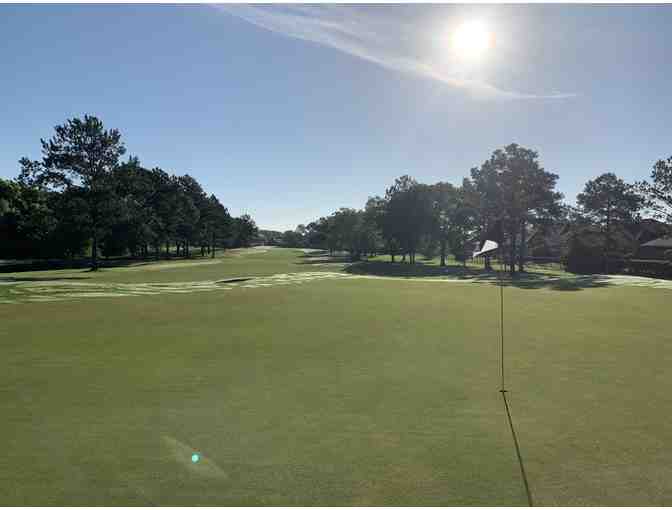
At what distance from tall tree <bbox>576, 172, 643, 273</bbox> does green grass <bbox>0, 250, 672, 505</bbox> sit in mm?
57039

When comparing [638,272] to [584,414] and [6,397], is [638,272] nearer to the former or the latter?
[584,414]

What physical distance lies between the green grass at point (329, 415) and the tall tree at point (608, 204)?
5704 cm

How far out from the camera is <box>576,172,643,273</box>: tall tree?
6462 centimetres

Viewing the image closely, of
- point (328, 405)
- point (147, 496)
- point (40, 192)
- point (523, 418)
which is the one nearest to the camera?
point (147, 496)

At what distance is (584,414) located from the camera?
28.2 feet

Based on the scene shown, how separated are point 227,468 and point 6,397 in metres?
6.76

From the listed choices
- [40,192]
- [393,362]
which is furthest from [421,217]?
[40,192]

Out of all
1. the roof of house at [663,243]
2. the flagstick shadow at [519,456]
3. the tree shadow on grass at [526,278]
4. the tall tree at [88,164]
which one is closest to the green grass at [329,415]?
the flagstick shadow at [519,456]

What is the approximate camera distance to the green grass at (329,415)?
5.90m

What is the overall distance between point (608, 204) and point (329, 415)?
245 feet

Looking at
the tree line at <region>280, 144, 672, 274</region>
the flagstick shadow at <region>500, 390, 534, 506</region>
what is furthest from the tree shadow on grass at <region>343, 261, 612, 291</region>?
the flagstick shadow at <region>500, 390, 534, 506</region>

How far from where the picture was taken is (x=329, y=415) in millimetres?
8508

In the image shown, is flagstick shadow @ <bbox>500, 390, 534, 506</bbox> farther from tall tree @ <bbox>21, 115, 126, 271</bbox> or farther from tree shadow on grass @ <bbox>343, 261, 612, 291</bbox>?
tall tree @ <bbox>21, 115, 126, 271</bbox>

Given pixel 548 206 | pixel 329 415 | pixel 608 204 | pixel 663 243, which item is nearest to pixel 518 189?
pixel 548 206
